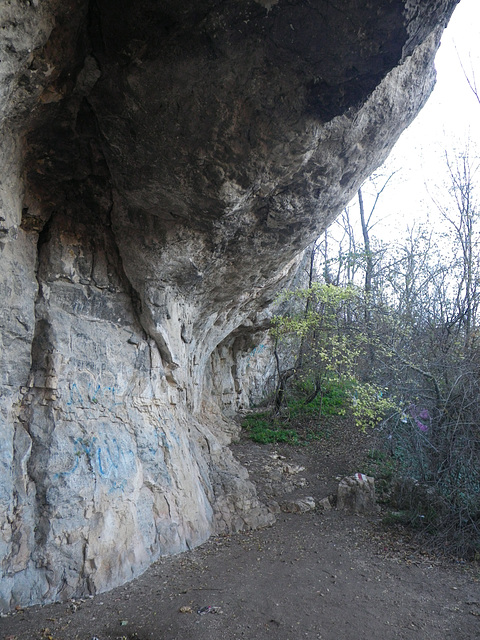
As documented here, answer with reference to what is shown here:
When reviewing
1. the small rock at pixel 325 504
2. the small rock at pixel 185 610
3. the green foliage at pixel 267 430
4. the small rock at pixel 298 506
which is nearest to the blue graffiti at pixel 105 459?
the small rock at pixel 185 610

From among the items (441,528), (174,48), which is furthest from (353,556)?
(174,48)

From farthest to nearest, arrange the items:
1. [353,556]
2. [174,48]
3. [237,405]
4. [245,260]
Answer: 1. [237,405]
2. [245,260]
3. [353,556]
4. [174,48]

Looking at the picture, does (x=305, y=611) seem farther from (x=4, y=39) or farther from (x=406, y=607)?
(x=4, y=39)

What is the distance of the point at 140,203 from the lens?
198 inches

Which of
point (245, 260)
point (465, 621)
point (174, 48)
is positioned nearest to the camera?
point (174, 48)

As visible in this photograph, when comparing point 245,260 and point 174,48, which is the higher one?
point 174,48

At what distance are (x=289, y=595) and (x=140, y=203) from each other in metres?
4.80

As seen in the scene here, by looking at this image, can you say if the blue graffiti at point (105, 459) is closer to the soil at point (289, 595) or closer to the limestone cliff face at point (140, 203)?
the limestone cliff face at point (140, 203)

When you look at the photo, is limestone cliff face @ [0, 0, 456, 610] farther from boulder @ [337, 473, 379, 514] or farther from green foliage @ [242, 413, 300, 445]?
green foliage @ [242, 413, 300, 445]

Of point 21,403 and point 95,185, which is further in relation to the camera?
point 95,185

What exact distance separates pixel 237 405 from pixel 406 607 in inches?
315

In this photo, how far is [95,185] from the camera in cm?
523

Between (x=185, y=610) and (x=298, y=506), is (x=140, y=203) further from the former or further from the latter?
(x=298, y=506)

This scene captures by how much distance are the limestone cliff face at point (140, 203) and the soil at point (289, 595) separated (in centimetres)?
35
